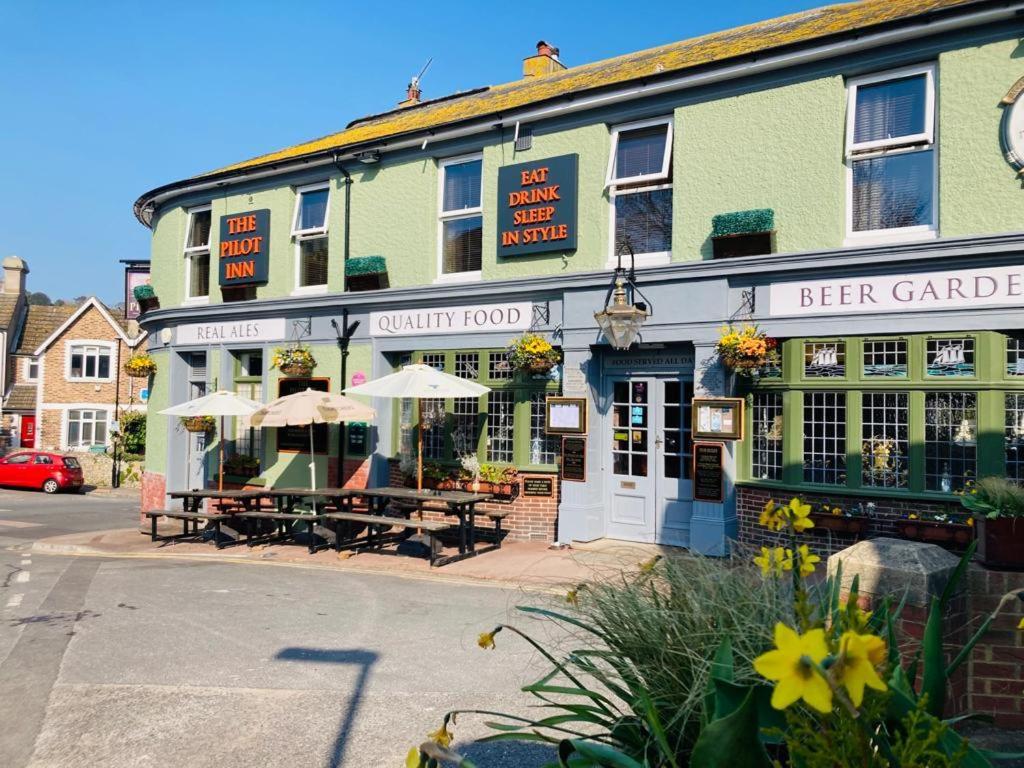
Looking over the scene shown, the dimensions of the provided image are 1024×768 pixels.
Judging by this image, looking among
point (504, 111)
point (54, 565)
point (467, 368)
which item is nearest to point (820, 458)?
point (467, 368)

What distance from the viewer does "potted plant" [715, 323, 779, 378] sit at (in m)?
9.88

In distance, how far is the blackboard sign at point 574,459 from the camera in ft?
37.9

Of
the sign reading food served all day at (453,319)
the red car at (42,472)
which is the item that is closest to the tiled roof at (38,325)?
the red car at (42,472)

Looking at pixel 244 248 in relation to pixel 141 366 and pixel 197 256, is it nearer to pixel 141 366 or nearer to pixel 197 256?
pixel 197 256

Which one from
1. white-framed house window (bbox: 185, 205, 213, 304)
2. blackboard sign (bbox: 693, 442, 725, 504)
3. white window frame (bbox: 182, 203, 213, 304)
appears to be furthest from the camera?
white-framed house window (bbox: 185, 205, 213, 304)

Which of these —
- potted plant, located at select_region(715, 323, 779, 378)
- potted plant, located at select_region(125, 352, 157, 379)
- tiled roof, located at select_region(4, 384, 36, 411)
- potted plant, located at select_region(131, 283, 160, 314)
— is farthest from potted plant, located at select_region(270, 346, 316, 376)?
tiled roof, located at select_region(4, 384, 36, 411)

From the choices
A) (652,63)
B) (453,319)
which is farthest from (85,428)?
(652,63)

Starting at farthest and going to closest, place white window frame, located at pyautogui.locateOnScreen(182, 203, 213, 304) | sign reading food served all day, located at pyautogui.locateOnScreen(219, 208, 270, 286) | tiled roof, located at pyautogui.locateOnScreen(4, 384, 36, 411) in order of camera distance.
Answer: tiled roof, located at pyautogui.locateOnScreen(4, 384, 36, 411), white window frame, located at pyautogui.locateOnScreen(182, 203, 213, 304), sign reading food served all day, located at pyautogui.locateOnScreen(219, 208, 270, 286)

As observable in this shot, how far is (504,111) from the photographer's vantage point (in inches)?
490

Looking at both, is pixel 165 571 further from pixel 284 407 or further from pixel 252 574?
pixel 284 407

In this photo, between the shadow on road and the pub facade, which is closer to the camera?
the shadow on road

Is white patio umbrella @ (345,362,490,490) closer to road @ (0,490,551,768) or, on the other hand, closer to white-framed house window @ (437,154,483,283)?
white-framed house window @ (437,154,483,283)

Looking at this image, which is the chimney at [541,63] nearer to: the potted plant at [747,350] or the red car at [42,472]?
the potted plant at [747,350]

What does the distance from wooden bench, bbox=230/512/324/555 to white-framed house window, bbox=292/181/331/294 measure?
14.4 feet
